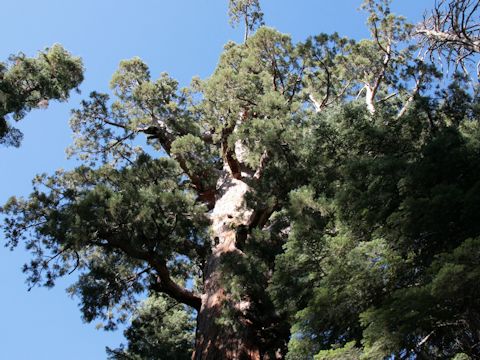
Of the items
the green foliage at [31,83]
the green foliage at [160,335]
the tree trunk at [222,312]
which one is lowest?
the tree trunk at [222,312]

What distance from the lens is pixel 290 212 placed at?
20.2ft

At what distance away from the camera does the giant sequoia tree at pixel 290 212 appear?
4379 mm

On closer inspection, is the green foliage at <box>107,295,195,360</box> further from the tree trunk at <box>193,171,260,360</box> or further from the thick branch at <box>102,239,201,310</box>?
the tree trunk at <box>193,171,260,360</box>

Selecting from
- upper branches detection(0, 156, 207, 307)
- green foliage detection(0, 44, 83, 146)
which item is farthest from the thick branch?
green foliage detection(0, 44, 83, 146)

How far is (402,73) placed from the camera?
972cm

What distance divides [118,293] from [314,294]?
4.04 meters

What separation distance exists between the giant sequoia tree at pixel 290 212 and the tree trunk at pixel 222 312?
0.03m

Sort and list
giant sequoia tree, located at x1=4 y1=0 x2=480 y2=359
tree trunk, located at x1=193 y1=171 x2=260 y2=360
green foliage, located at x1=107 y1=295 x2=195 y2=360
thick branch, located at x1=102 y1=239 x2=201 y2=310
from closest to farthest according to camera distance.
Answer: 1. giant sequoia tree, located at x1=4 y1=0 x2=480 y2=359
2. tree trunk, located at x1=193 y1=171 x2=260 y2=360
3. thick branch, located at x1=102 y1=239 x2=201 y2=310
4. green foliage, located at x1=107 y1=295 x2=195 y2=360

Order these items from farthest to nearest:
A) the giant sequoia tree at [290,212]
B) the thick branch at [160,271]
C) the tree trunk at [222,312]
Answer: the thick branch at [160,271]
the tree trunk at [222,312]
the giant sequoia tree at [290,212]

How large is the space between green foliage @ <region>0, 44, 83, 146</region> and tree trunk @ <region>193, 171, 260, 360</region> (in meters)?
3.76

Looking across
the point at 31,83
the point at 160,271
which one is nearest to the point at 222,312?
the point at 160,271

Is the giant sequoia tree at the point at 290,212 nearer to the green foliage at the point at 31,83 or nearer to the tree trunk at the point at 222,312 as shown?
the tree trunk at the point at 222,312

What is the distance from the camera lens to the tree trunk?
6203 mm

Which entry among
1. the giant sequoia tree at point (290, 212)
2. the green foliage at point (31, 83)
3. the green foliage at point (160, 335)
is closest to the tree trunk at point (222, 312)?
the giant sequoia tree at point (290, 212)
